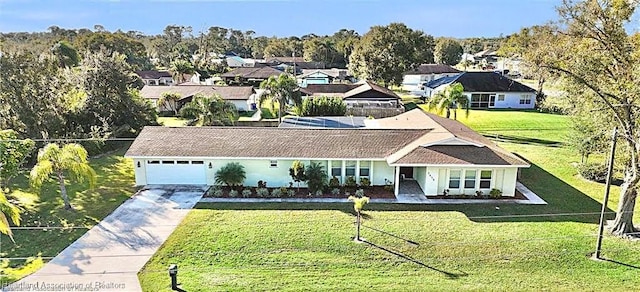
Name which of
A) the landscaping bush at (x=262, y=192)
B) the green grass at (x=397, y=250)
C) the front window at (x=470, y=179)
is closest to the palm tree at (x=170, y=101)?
the landscaping bush at (x=262, y=192)

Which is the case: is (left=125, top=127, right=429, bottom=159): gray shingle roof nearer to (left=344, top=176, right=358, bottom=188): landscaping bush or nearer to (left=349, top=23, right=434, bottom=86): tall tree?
(left=344, top=176, right=358, bottom=188): landscaping bush

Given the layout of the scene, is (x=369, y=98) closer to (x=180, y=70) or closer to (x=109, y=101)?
(x=109, y=101)

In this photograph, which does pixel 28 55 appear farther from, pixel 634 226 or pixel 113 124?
pixel 634 226

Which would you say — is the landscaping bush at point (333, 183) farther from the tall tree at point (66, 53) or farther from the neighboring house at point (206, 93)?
the tall tree at point (66, 53)

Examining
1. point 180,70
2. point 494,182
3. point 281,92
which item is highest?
point 180,70

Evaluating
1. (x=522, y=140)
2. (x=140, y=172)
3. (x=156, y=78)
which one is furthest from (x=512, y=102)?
(x=156, y=78)

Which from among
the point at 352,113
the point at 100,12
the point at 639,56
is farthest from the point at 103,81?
the point at 639,56
